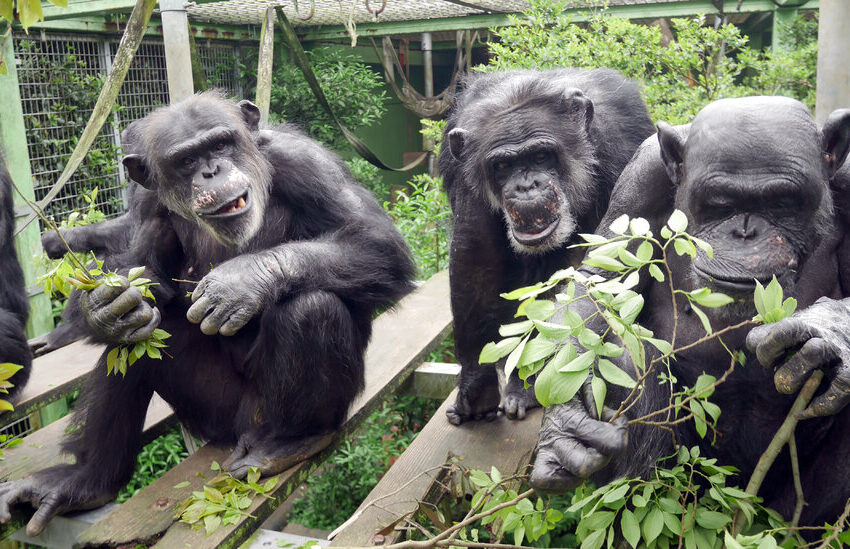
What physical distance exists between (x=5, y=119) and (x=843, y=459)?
5774 millimetres

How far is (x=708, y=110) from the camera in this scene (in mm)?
2465

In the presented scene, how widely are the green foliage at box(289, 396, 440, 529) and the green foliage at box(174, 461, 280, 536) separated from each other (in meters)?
1.87

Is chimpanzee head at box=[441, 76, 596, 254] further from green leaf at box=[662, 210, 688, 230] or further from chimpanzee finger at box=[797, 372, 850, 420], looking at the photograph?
chimpanzee finger at box=[797, 372, 850, 420]

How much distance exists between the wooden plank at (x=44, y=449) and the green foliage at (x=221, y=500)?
2.58 ft

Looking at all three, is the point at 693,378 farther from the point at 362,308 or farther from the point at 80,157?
the point at 80,157

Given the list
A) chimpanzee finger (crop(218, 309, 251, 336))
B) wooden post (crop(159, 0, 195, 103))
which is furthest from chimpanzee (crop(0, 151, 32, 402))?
chimpanzee finger (crop(218, 309, 251, 336))

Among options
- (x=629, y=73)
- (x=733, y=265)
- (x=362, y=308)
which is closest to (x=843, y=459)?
(x=733, y=265)

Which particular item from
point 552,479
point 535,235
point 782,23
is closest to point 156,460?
point 535,235

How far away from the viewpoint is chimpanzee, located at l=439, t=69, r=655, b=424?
3291mm

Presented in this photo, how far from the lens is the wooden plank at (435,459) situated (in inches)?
116

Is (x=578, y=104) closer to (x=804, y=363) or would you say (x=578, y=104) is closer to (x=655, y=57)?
(x=804, y=363)

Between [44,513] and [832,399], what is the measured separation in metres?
2.90

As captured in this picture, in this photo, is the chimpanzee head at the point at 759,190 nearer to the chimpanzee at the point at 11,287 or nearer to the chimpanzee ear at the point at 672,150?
the chimpanzee ear at the point at 672,150

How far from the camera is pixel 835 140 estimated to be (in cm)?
239
